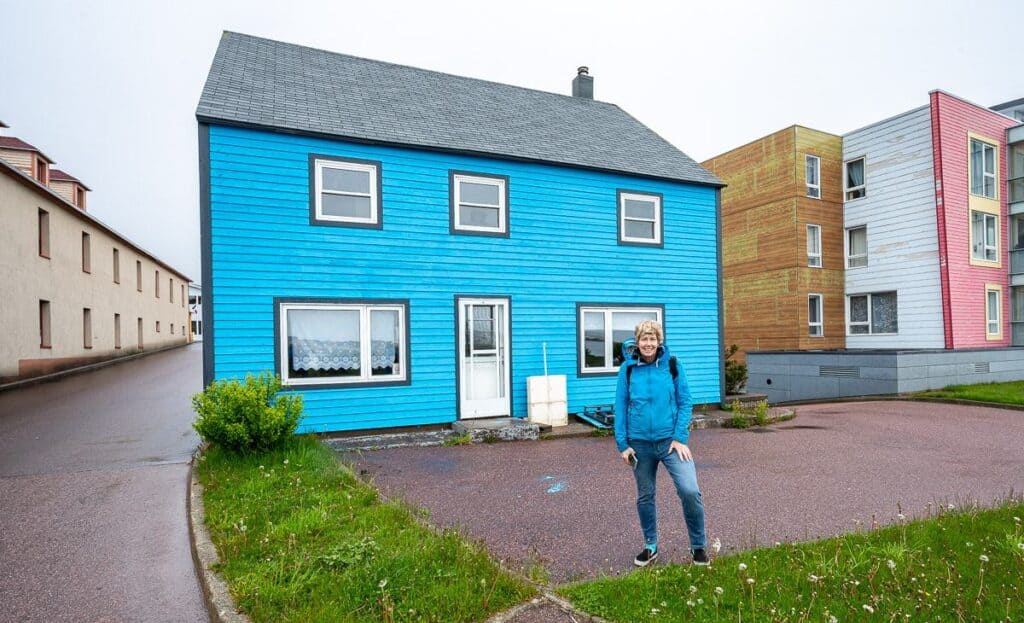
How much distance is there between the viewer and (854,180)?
23.6 metres

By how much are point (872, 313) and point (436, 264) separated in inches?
791

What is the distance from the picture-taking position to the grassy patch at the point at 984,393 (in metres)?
14.4

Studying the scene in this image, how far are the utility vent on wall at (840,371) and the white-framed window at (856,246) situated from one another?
6.80m

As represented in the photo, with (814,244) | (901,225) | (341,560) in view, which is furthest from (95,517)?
(901,225)

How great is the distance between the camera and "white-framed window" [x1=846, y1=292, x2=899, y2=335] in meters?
21.9

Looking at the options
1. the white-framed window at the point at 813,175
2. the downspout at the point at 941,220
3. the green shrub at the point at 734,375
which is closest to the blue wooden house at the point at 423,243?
the green shrub at the point at 734,375

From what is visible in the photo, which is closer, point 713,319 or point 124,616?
point 124,616

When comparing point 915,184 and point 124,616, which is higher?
point 915,184

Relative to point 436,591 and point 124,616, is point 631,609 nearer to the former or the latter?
point 436,591

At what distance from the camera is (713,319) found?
556 inches

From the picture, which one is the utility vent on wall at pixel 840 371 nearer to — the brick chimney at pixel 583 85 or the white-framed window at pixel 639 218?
the white-framed window at pixel 639 218

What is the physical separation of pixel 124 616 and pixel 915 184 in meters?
26.2

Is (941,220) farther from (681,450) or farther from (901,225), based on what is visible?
(681,450)

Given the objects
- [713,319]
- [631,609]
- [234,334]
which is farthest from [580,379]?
[631,609]
